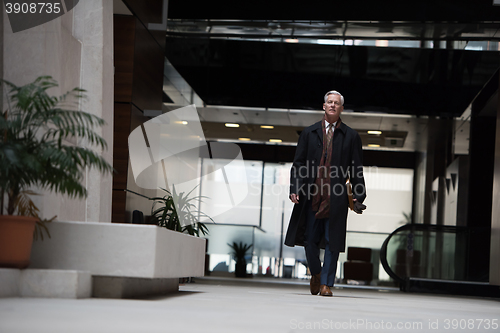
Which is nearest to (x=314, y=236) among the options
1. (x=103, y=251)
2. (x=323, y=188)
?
(x=323, y=188)

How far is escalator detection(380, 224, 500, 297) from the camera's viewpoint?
9.26 metres

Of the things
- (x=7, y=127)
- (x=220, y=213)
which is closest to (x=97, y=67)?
(x=7, y=127)

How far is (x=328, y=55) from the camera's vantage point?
9.18 metres

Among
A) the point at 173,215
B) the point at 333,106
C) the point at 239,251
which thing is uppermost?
the point at 333,106

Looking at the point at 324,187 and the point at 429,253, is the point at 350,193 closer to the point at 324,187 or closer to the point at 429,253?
the point at 324,187

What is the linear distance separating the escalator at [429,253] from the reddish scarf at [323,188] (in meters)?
5.19

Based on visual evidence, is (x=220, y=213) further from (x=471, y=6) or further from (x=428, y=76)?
(x=471, y=6)

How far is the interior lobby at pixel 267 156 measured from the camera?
8.88 feet

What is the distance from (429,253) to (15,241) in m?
7.95

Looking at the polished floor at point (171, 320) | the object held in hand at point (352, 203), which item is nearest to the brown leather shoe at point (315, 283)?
the object held in hand at point (352, 203)

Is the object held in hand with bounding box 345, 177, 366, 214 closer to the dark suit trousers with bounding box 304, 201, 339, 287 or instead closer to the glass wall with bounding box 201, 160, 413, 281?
the dark suit trousers with bounding box 304, 201, 339, 287

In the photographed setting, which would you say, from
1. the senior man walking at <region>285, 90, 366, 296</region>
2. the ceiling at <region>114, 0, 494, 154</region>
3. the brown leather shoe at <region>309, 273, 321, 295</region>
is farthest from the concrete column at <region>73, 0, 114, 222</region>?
the ceiling at <region>114, 0, 494, 154</region>

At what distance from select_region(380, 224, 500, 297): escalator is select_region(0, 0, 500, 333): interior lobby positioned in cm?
3

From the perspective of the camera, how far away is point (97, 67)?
14.7 feet
